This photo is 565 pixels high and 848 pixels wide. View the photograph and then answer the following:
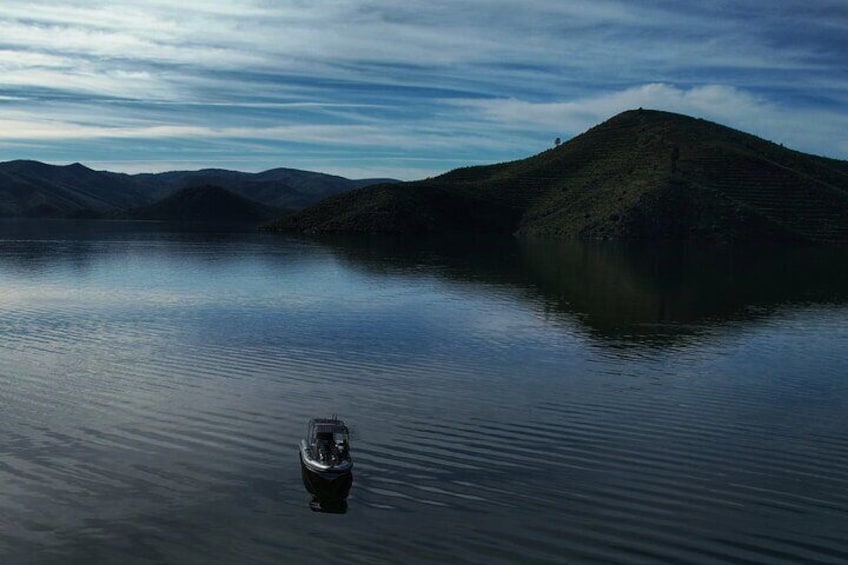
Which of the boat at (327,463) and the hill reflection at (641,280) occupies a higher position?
the hill reflection at (641,280)

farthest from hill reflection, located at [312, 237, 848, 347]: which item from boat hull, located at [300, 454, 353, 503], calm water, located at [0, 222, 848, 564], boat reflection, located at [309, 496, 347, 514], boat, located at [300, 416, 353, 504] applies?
boat reflection, located at [309, 496, 347, 514]

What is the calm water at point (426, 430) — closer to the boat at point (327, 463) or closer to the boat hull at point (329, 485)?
the boat hull at point (329, 485)

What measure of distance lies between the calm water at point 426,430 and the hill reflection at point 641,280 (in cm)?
160

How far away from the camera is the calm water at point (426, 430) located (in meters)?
25.8

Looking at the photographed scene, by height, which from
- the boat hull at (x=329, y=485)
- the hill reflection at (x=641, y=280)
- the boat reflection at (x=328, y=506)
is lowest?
the boat reflection at (x=328, y=506)

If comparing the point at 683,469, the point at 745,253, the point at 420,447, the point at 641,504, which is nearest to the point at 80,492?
the point at 420,447

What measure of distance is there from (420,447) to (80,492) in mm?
14919

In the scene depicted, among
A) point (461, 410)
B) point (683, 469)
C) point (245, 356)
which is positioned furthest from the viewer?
point (245, 356)

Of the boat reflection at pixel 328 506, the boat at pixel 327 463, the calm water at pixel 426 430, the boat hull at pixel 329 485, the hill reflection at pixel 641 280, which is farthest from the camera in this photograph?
the hill reflection at pixel 641 280

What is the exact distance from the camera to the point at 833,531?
1053 inches

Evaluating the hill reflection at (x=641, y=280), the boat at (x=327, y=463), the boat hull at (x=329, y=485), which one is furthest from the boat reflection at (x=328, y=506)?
the hill reflection at (x=641, y=280)

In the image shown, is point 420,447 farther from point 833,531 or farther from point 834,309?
point 834,309

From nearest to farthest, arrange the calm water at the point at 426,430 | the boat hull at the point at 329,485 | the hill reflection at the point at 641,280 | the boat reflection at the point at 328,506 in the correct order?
the calm water at the point at 426,430, the boat reflection at the point at 328,506, the boat hull at the point at 329,485, the hill reflection at the point at 641,280

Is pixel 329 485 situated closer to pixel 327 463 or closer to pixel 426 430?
pixel 327 463
